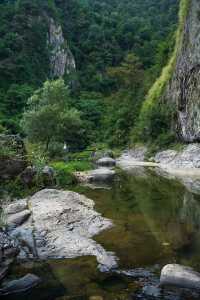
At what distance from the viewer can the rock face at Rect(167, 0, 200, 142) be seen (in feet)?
127

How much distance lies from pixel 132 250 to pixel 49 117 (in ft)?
104

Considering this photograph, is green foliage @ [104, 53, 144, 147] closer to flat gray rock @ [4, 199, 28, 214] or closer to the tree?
the tree

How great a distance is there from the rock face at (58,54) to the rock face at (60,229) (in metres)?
97.8

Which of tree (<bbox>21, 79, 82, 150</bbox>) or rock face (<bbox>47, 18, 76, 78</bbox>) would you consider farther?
rock face (<bbox>47, 18, 76, 78</bbox>)

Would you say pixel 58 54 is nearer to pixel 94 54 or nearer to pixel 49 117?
pixel 94 54

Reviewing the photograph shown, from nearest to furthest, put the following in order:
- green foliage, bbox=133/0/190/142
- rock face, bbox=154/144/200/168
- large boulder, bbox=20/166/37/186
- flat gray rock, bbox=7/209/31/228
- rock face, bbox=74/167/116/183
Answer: flat gray rock, bbox=7/209/31/228 < large boulder, bbox=20/166/37/186 < rock face, bbox=74/167/116/183 < rock face, bbox=154/144/200/168 < green foliage, bbox=133/0/190/142

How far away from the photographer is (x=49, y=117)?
42.1 m

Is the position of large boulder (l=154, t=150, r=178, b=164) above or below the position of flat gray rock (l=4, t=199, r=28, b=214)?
below

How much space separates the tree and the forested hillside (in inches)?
650

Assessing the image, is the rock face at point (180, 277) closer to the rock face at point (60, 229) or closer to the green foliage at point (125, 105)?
the rock face at point (60, 229)

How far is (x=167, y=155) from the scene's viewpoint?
3994cm

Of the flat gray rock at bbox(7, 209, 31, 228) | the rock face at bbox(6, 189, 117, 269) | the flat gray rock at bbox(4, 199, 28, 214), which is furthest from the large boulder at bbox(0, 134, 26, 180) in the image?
the flat gray rock at bbox(7, 209, 31, 228)

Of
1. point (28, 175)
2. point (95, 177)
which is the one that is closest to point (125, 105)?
point (95, 177)

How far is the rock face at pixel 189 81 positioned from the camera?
38.7m
